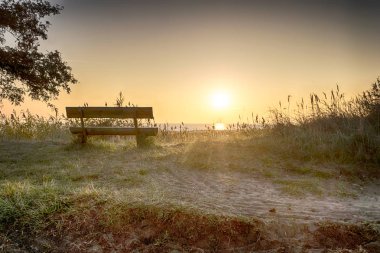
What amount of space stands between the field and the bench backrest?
845mm

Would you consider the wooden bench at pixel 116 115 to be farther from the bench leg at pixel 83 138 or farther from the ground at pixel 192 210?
the ground at pixel 192 210

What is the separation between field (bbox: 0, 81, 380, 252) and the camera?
14.6ft

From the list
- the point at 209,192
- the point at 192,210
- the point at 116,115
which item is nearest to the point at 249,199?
the point at 209,192

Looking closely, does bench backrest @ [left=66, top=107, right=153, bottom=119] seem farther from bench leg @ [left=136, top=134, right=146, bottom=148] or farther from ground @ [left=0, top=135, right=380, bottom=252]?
ground @ [left=0, top=135, right=380, bottom=252]

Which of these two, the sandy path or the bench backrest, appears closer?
the sandy path

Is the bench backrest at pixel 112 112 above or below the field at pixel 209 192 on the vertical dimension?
above

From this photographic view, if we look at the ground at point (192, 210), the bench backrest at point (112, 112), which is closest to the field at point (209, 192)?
the ground at point (192, 210)

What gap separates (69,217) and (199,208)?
1578 millimetres

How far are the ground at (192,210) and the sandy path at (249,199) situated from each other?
1 centimetres

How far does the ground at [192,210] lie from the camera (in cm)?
439

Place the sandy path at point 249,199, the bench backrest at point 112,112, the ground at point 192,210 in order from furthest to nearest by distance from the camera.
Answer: the bench backrest at point 112,112 → the sandy path at point 249,199 → the ground at point 192,210

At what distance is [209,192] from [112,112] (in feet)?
19.0

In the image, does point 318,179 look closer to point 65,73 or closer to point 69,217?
point 69,217

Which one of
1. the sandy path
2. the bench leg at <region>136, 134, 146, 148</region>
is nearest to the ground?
the sandy path
